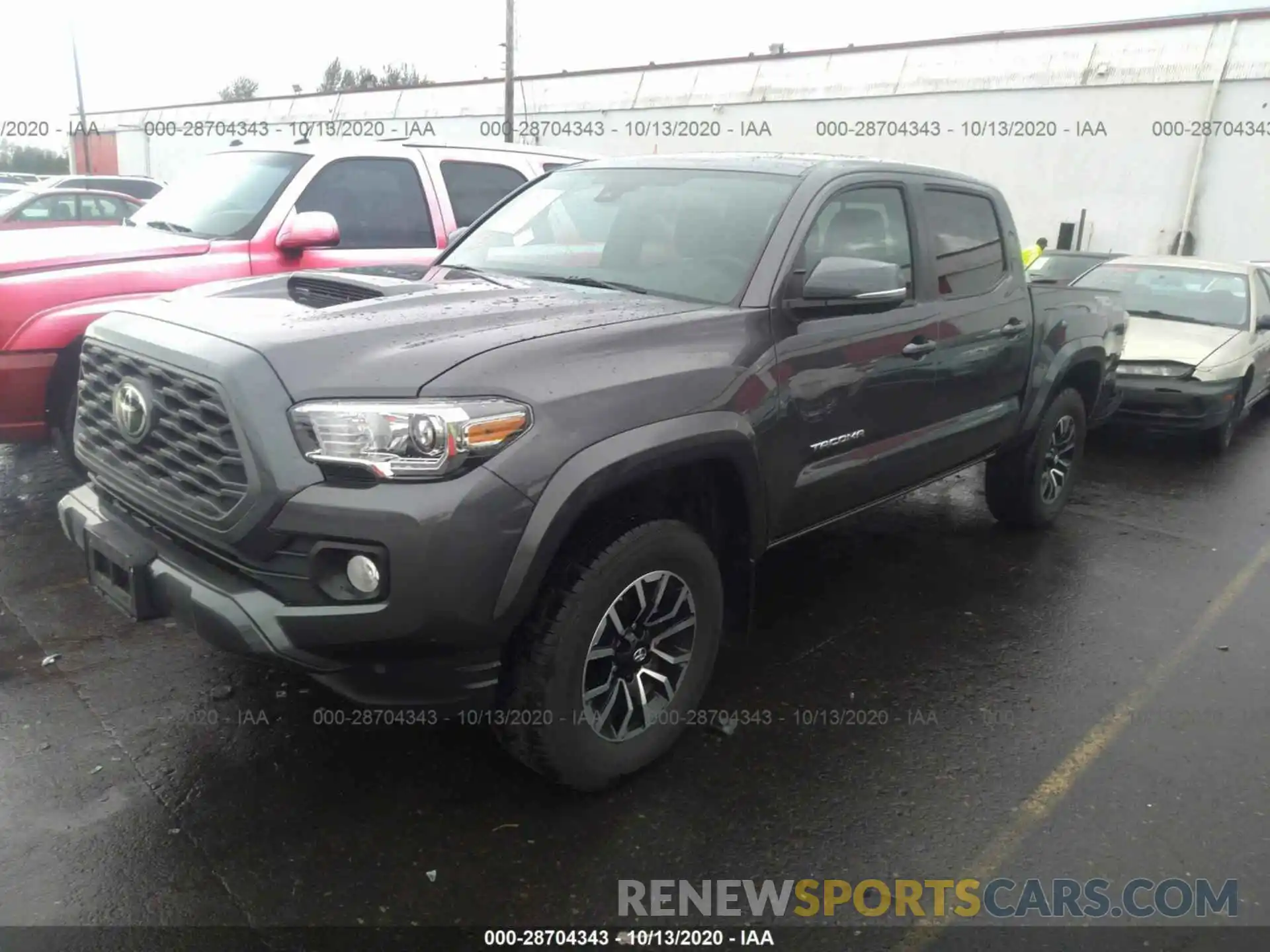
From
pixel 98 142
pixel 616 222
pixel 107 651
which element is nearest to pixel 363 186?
pixel 616 222

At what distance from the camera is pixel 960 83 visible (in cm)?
2288

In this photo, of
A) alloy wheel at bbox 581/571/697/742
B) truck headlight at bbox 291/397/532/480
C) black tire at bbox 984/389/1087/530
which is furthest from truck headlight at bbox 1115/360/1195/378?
truck headlight at bbox 291/397/532/480

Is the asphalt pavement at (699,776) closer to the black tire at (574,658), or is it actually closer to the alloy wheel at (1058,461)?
the black tire at (574,658)

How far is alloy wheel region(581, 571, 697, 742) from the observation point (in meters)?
2.88

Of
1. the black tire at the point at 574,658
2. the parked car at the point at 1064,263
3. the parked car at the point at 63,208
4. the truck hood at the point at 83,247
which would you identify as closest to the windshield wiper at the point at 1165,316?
the parked car at the point at 1064,263

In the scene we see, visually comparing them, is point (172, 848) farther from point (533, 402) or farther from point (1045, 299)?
point (1045, 299)

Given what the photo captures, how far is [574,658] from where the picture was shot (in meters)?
2.70

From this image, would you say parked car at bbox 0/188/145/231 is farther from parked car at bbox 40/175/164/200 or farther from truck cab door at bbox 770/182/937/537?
truck cab door at bbox 770/182/937/537

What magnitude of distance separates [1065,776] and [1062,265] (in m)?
10.8

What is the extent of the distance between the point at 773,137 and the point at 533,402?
82.8ft

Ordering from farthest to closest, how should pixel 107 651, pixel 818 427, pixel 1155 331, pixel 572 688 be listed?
pixel 1155 331
pixel 107 651
pixel 818 427
pixel 572 688

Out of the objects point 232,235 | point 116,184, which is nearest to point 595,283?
point 232,235

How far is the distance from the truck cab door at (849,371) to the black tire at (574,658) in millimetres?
596

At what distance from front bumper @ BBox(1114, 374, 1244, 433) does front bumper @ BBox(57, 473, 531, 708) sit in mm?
6565
